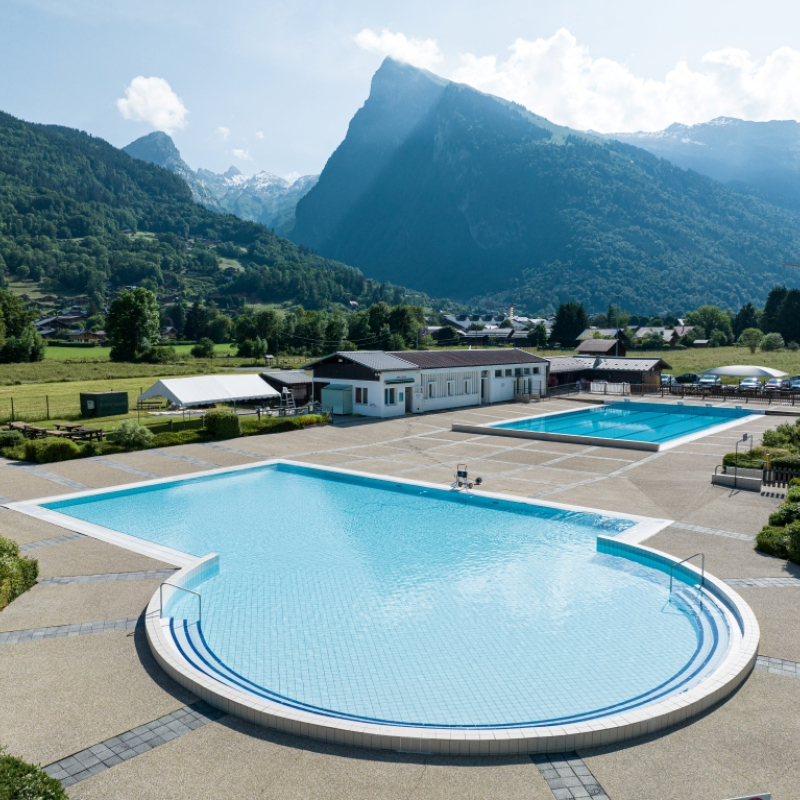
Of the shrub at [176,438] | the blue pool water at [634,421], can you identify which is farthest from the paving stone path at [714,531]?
the shrub at [176,438]

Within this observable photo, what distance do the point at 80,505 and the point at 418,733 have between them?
15.1 metres

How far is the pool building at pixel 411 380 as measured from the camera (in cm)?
3597

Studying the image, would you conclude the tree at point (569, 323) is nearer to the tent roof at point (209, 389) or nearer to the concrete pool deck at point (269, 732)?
the tent roof at point (209, 389)

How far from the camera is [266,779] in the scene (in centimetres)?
627

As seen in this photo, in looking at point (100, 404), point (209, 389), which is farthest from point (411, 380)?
point (100, 404)

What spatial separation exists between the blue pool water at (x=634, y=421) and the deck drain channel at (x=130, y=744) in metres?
25.5

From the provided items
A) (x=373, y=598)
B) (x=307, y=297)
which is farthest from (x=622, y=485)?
(x=307, y=297)

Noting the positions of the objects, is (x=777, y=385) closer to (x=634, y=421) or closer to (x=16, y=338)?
(x=634, y=421)

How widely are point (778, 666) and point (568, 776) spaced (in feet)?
13.9

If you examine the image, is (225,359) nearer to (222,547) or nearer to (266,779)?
(222,547)

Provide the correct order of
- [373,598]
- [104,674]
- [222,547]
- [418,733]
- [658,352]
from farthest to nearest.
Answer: [658,352]
[222,547]
[373,598]
[104,674]
[418,733]

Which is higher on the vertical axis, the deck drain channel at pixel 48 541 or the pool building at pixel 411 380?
the pool building at pixel 411 380

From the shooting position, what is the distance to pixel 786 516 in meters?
14.2

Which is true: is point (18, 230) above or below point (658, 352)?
above
